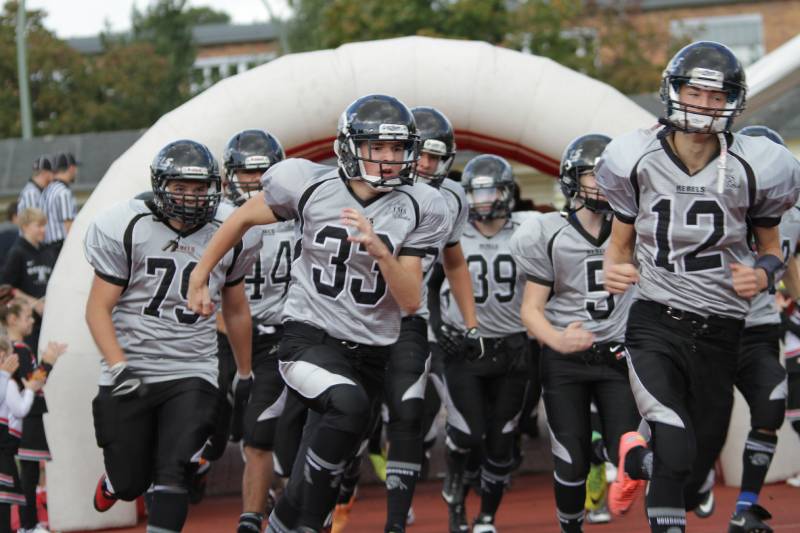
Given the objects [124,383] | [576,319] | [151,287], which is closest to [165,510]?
[124,383]

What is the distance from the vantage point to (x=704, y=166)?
506cm

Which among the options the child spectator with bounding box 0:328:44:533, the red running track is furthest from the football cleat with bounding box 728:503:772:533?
the child spectator with bounding box 0:328:44:533

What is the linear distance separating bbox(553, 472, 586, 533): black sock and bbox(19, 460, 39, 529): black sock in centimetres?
322

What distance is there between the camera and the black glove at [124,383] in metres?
5.85

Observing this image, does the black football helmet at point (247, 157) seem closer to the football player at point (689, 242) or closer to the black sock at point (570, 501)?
the black sock at point (570, 501)

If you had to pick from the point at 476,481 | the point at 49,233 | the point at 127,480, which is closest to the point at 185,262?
the point at 127,480

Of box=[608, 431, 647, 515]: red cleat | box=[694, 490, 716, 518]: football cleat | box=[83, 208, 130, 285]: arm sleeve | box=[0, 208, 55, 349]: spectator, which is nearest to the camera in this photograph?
box=[608, 431, 647, 515]: red cleat

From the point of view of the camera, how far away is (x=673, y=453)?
491 centimetres

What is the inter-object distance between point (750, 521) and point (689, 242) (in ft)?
5.70

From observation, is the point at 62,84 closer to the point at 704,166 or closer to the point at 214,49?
the point at 214,49

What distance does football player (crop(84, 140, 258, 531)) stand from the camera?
19.3 feet

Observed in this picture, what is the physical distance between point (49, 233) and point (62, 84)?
77.5 ft

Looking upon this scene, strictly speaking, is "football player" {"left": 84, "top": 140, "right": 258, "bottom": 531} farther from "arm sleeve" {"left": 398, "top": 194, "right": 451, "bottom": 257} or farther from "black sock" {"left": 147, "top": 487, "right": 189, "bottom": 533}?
"arm sleeve" {"left": 398, "top": 194, "right": 451, "bottom": 257}

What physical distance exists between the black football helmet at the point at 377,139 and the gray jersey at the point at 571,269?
1112mm
